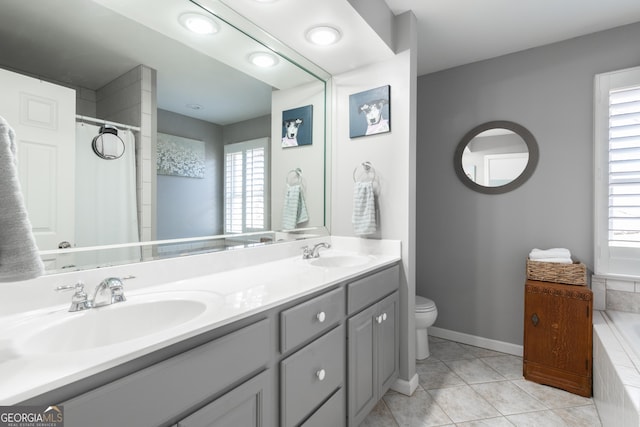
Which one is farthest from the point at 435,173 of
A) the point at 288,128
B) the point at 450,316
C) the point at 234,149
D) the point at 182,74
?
the point at 182,74

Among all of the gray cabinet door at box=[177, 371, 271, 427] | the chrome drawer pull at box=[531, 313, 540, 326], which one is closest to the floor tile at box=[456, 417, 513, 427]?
the chrome drawer pull at box=[531, 313, 540, 326]

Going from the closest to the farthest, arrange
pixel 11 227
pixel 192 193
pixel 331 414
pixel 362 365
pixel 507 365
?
pixel 11 227 → pixel 331 414 → pixel 192 193 → pixel 362 365 → pixel 507 365

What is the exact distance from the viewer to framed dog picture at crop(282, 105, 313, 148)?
82.0 inches

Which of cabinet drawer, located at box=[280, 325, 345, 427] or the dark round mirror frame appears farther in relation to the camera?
the dark round mirror frame

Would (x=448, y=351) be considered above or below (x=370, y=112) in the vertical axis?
below

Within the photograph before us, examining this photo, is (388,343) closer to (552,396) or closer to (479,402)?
(479,402)

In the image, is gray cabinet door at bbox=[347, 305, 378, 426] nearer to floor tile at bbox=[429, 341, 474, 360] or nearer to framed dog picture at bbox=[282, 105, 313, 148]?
floor tile at bbox=[429, 341, 474, 360]

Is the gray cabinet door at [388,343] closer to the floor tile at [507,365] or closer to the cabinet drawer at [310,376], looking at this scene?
the cabinet drawer at [310,376]

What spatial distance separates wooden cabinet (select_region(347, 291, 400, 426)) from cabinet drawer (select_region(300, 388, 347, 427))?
53mm

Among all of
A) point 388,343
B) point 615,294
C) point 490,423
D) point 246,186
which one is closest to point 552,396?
point 490,423

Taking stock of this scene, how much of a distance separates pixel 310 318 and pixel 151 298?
0.59 m

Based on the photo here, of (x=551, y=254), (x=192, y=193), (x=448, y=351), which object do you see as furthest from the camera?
(x=448, y=351)

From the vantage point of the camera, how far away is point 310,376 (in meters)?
1.25

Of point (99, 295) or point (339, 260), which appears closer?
point (99, 295)
